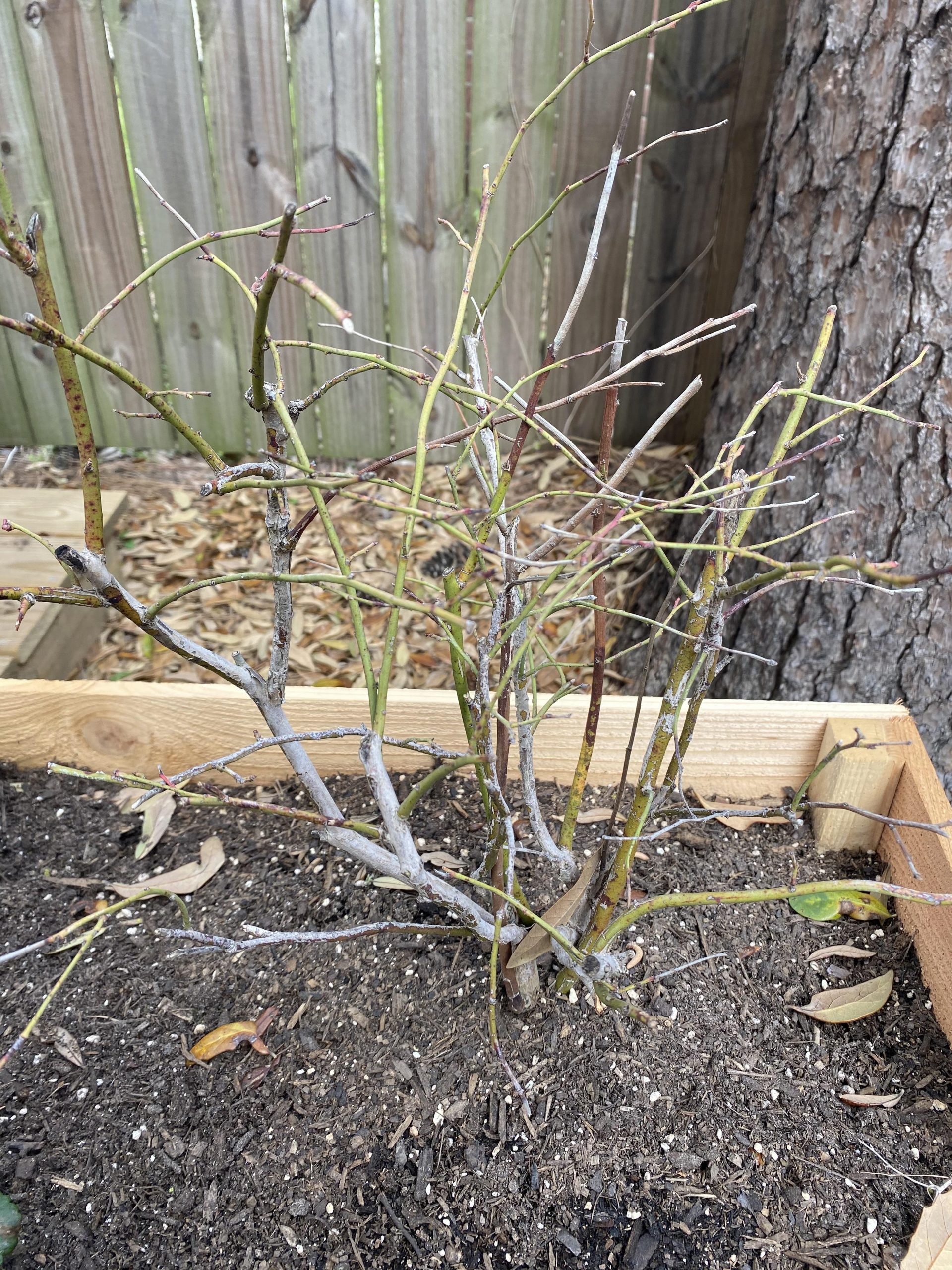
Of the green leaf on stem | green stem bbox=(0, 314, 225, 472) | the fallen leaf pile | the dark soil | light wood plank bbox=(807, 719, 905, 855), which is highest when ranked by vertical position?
green stem bbox=(0, 314, 225, 472)

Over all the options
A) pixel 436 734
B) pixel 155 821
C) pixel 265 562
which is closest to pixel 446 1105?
pixel 436 734

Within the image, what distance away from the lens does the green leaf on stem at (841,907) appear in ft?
4.02

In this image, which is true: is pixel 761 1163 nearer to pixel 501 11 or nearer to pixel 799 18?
pixel 799 18

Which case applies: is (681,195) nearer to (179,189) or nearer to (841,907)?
(179,189)

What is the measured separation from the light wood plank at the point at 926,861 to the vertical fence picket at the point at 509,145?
163 cm

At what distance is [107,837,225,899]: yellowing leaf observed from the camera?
4.20ft

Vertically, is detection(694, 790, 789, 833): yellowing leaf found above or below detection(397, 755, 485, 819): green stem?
below

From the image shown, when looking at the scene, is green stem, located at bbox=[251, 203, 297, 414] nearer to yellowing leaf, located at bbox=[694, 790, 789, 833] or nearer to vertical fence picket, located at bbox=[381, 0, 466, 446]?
yellowing leaf, located at bbox=[694, 790, 789, 833]

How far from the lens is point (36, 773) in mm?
1451

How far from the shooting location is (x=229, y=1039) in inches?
42.9

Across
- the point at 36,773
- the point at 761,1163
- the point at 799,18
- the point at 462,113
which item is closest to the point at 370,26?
the point at 462,113

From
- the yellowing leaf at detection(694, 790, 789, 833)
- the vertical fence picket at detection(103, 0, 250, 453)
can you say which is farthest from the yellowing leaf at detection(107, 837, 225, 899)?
the vertical fence picket at detection(103, 0, 250, 453)

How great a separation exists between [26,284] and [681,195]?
2.03m

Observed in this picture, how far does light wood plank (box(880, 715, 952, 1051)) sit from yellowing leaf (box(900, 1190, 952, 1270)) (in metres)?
0.23
